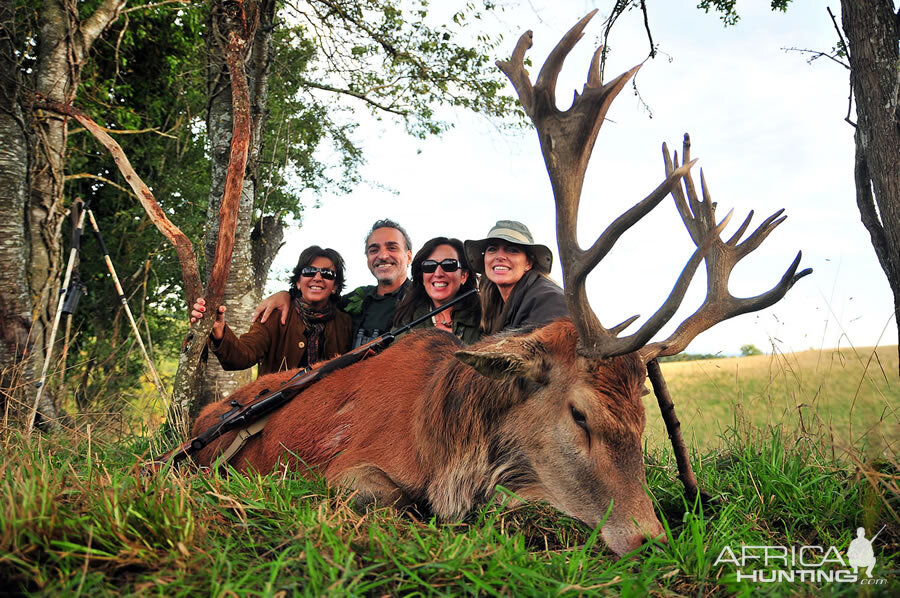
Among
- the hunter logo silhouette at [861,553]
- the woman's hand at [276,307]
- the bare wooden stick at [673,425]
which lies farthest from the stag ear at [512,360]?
the woman's hand at [276,307]

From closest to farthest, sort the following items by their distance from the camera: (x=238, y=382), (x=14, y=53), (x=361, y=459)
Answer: (x=361, y=459), (x=14, y=53), (x=238, y=382)

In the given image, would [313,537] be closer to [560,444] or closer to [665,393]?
[560,444]

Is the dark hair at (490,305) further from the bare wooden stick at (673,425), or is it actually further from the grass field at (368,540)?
the grass field at (368,540)

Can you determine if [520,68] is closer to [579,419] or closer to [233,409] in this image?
[579,419]

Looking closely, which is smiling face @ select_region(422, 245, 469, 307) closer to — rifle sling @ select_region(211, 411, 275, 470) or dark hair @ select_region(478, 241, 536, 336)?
dark hair @ select_region(478, 241, 536, 336)

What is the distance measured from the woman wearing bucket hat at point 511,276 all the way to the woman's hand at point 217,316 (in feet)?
7.62

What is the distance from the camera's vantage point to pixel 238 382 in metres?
8.54

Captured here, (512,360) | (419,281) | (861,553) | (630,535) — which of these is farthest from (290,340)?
(861,553)

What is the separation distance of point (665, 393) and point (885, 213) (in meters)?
3.34

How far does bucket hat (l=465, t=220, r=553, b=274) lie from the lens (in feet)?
15.9

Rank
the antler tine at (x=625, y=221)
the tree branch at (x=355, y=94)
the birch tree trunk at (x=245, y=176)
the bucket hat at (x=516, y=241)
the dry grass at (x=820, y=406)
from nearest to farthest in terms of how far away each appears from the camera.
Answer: the antler tine at (x=625, y=221) → the dry grass at (x=820, y=406) → the bucket hat at (x=516, y=241) → the birch tree trunk at (x=245, y=176) → the tree branch at (x=355, y=94)

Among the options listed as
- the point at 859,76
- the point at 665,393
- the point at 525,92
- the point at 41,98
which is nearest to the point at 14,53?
the point at 41,98

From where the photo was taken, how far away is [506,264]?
16.2ft

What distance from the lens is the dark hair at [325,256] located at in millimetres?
6352
